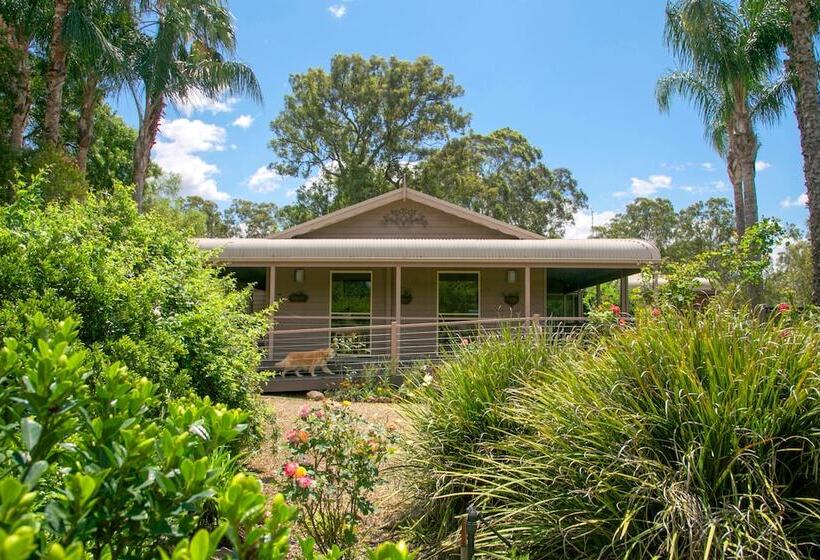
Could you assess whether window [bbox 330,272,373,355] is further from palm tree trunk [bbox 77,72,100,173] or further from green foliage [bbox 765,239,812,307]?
green foliage [bbox 765,239,812,307]

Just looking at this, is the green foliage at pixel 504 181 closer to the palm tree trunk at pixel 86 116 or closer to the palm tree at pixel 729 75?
the palm tree at pixel 729 75

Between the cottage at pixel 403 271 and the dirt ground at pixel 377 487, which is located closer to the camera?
the dirt ground at pixel 377 487

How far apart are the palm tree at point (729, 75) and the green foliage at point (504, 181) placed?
13084 mm

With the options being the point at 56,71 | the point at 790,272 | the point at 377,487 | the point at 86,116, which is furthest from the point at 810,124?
the point at 790,272

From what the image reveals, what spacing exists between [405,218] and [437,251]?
3.28m

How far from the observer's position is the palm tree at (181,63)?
1802 centimetres

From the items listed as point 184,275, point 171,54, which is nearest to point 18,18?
point 171,54

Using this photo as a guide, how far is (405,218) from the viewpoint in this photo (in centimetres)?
1585

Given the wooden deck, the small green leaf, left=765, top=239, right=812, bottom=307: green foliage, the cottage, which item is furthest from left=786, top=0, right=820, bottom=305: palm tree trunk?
left=765, top=239, right=812, bottom=307: green foliage

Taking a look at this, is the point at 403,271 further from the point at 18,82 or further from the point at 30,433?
the point at 30,433

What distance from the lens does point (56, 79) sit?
14625 mm

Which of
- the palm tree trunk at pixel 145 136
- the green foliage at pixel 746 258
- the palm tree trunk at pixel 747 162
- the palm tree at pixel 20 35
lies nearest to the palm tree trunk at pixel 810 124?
the green foliage at pixel 746 258

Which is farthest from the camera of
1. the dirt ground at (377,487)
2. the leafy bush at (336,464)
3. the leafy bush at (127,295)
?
the dirt ground at (377,487)

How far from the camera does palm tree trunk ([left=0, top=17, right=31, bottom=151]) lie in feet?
47.0
